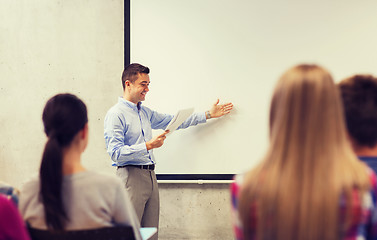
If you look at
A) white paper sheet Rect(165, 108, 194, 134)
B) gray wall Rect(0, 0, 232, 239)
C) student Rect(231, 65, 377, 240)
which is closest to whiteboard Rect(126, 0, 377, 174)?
gray wall Rect(0, 0, 232, 239)

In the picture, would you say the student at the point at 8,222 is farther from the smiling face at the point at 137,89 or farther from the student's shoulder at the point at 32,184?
the smiling face at the point at 137,89

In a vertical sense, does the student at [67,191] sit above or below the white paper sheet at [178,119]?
below

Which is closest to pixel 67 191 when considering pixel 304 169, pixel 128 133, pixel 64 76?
pixel 304 169

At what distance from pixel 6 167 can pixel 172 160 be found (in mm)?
1550

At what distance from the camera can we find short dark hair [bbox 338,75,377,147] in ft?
4.42

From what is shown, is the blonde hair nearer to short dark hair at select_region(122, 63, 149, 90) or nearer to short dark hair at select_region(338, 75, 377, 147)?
short dark hair at select_region(338, 75, 377, 147)

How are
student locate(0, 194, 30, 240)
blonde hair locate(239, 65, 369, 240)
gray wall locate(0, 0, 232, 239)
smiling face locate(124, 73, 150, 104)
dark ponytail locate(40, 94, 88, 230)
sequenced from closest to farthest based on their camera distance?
blonde hair locate(239, 65, 369, 240) < student locate(0, 194, 30, 240) < dark ponytail locate(40, 94, 88, 230) < smiling face locate(124, 73, 150, 104) < gray wall locate(0, 0, 232, 239)

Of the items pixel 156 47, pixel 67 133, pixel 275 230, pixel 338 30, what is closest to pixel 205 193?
pixel 156 47

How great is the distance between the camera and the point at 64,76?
3.85 meters

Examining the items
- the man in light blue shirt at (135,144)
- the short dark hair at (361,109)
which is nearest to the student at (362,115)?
the short dark hair at (361,109)

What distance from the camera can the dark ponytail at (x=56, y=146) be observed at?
1474 millimetres

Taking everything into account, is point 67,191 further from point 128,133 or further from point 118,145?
point 128,133

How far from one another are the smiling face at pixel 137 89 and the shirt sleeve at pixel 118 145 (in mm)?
195

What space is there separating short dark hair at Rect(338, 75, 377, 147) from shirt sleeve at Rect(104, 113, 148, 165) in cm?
190
